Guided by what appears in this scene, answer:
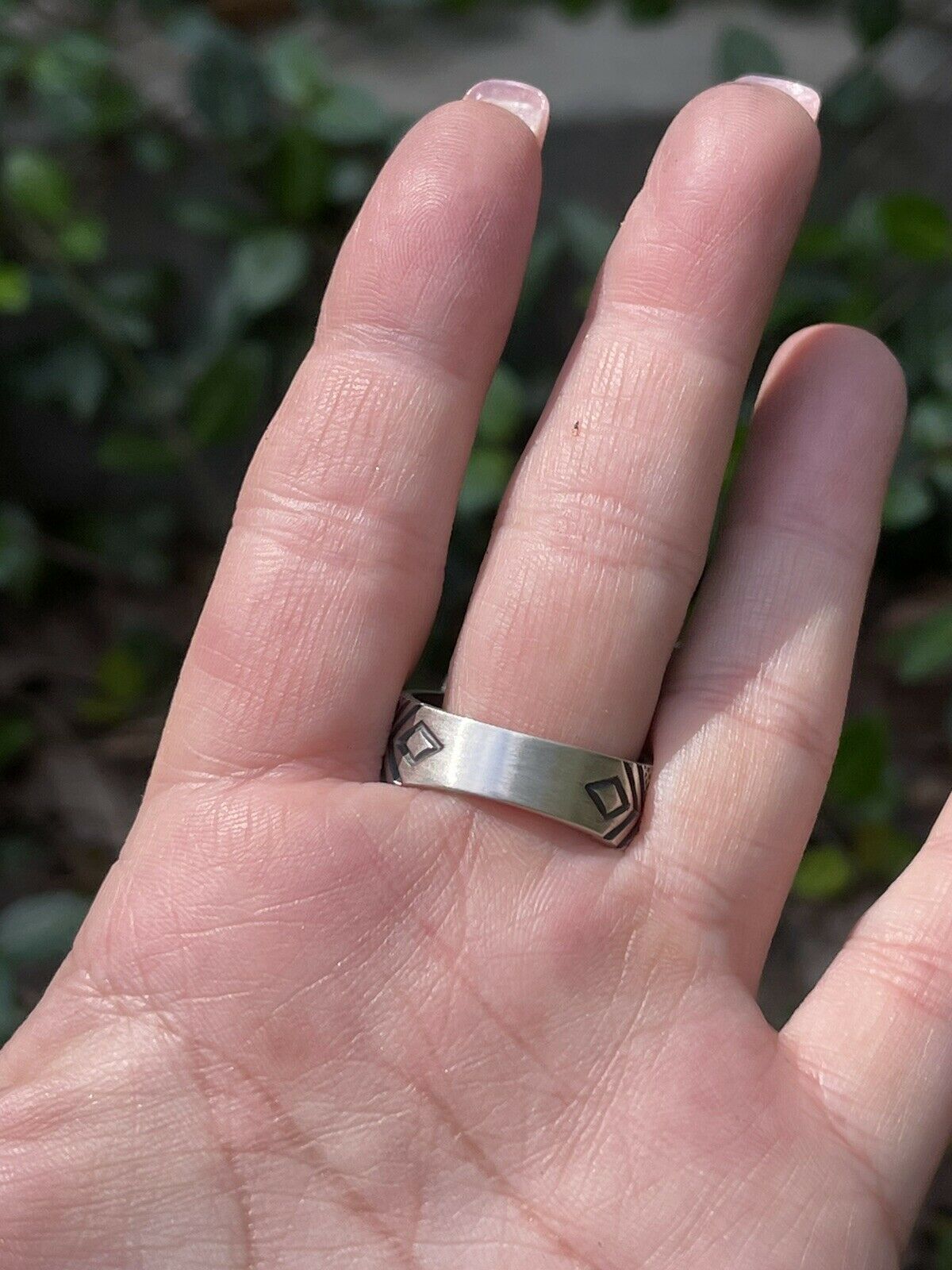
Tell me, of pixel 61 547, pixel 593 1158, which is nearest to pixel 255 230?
pixel 61 547

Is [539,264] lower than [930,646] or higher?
higher

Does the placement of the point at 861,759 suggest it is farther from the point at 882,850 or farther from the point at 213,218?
the point at 213,218

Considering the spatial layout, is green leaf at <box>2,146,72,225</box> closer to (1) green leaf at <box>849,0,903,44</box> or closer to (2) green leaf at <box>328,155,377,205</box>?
(2) green leaf at <box>328,155,377,205</box>

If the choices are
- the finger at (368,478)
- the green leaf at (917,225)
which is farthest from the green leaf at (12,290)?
the green leaf at (917,225)

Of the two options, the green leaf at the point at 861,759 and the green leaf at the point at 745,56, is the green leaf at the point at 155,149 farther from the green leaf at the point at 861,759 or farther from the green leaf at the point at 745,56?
the green leaf at the point at 861,759

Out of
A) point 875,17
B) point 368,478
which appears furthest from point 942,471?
point 368,478

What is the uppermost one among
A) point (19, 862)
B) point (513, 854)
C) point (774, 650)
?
point (774, 650)
